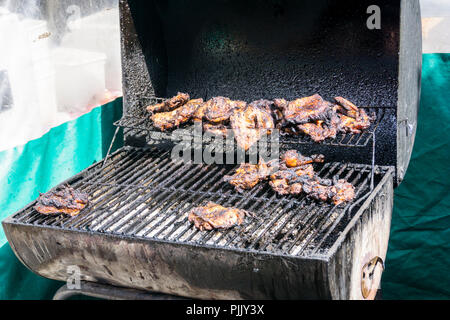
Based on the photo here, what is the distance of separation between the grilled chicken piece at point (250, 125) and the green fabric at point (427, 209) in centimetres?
168

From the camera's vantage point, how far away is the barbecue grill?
Answer: 2.68m

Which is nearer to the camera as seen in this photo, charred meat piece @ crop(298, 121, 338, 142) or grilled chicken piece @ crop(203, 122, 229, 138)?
charred meat piece @ crop(298, 121, 338, 142)

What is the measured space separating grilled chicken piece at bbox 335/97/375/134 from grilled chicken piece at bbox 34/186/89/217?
179 cm

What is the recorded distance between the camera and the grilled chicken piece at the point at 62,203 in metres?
3.12

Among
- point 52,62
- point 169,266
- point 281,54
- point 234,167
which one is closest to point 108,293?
point 169,266

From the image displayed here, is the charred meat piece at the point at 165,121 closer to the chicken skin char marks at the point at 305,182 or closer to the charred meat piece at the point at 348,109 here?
the chicken skin char marks at the point at 305,182

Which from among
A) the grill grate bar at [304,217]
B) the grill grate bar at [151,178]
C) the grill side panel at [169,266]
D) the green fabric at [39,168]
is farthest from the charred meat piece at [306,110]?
the green fabric at [39,168]

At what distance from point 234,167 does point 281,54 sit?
3.38 ft

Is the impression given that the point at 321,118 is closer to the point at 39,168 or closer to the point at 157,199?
the point at 157,199

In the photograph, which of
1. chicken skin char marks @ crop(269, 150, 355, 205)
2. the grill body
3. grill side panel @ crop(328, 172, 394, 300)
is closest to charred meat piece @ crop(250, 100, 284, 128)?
chicken skin char marks @ crop(269, 150, 355, 205)

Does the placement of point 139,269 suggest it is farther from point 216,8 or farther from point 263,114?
point 216,8

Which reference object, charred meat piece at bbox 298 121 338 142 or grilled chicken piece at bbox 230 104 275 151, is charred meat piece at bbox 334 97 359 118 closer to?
charred meat piece at bbox 298 121 338 142

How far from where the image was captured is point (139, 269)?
2.88 meters
